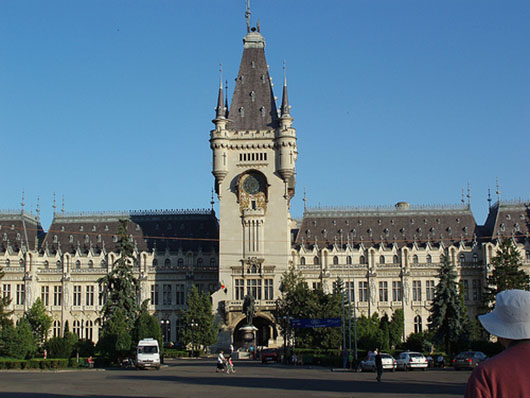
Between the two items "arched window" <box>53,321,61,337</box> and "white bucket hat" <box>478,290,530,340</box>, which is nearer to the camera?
"white bucket hat" <box>478,290,530,340</box>

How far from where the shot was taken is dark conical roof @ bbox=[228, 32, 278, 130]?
305 feet

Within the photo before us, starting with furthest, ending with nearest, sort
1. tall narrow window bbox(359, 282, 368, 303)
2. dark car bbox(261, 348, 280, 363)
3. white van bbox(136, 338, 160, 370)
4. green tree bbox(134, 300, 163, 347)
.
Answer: tall narrow window bbox(359, 282, 368, 303) → dark car bbox(261, 348, 280, 363) → green tree bbox(134, 300, 163, 347) → white van bbox(136, 338, 160, 370)

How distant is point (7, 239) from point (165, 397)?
7862 cm

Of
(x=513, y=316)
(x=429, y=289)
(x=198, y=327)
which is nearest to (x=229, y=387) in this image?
(x=513, y=316)

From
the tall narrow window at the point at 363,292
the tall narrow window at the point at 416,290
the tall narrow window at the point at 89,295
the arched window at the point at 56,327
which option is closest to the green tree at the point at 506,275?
the tall narrow window at the point at 416,290

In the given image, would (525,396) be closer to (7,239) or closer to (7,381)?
(7,381)

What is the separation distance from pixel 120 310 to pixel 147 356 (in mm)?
10271

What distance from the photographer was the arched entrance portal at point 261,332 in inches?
3519

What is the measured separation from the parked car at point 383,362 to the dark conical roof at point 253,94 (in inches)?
1804

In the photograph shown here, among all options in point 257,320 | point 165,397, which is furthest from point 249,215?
point 165,397

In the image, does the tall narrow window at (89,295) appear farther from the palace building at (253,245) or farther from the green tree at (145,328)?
the green tree at (145,328)

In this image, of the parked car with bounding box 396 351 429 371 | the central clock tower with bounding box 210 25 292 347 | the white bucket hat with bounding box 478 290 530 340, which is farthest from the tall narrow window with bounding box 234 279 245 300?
the white bucket hat with bounding box 478 290 530 340

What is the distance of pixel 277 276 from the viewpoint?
296ft

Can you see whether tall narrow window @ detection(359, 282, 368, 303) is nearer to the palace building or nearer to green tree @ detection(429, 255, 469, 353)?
the palace building
